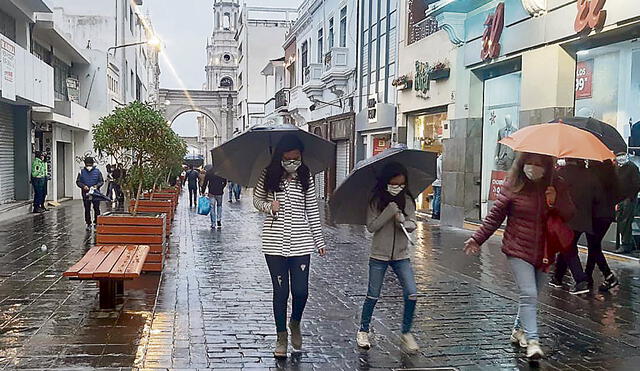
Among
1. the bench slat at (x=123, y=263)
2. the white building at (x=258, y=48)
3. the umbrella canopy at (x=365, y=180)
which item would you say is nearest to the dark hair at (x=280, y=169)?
the umbrella canopy at (x=365, y=180)

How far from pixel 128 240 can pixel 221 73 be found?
82.5m

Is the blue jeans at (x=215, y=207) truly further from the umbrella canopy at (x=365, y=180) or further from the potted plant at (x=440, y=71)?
the umbrella canopy at (x=365, y=180)

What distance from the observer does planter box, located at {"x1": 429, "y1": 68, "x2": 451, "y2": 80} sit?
1623 centimetres

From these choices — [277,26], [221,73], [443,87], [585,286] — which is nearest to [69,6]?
[443,87]

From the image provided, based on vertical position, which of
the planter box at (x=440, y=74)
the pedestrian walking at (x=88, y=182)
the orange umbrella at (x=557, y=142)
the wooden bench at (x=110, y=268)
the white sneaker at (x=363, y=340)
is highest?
the planter box at (x=440, y=74)

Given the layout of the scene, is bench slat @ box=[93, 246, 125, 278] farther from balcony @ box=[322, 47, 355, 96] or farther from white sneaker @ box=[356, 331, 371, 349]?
balcony @ box=[322, 47, 355, 96]

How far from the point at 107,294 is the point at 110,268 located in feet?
1.54

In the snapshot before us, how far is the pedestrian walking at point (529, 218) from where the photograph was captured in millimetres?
5461

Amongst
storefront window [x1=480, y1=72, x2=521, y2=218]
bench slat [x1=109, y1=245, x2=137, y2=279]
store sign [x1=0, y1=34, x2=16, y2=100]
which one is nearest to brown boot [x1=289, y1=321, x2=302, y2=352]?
bench slat [x1=109, y1=245, x2=137, y2=279]

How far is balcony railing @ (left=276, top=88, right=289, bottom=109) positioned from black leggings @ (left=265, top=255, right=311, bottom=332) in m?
32.1

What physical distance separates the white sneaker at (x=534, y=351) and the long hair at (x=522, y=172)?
48.9 inches

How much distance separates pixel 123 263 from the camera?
688 cm

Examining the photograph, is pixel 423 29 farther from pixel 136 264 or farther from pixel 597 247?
pixel 136 264

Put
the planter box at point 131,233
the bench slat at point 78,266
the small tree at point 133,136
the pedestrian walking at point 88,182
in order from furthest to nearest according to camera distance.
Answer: the pedestrian walking at point 88,182, the small tree at point 133,136, the planter box at point 131,233, the bench slat at point 78,266
